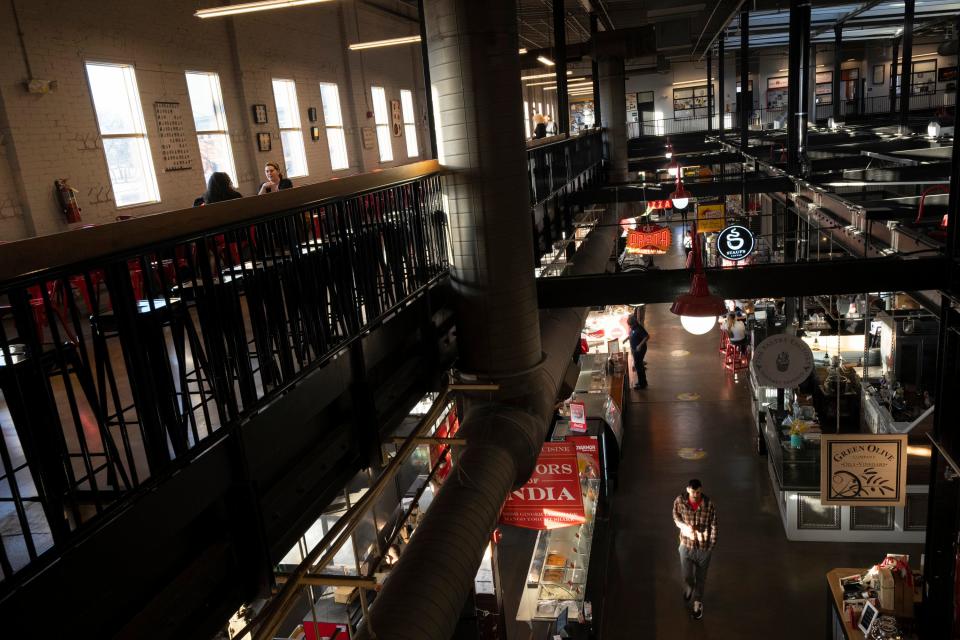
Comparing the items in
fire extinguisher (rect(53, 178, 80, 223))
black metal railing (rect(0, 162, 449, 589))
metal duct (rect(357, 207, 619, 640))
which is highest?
fire extinguisher (rect(53, 178, 80, 223))

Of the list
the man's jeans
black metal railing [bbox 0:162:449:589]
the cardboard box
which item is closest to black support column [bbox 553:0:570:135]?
the man's jeans

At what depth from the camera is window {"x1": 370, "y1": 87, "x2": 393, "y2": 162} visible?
1997 cm

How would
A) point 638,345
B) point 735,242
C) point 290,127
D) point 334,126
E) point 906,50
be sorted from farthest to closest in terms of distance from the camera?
1. point 334,126
2. point 638,345
3. point 906,50
4. point 290,127
5. point 735,242

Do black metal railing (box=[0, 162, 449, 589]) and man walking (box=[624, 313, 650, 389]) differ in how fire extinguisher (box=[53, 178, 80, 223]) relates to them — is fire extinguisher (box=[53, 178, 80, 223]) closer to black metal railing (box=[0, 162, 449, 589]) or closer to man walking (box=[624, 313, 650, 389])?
black metal railing (box=[0, 162, 449, 589])

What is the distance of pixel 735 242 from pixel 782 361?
2.00 m

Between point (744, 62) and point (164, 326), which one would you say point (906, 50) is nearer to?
point (744, 62)

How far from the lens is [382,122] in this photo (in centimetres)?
2028

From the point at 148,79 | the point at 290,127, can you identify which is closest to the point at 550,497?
the point at 148,79

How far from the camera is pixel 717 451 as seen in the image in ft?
43.5

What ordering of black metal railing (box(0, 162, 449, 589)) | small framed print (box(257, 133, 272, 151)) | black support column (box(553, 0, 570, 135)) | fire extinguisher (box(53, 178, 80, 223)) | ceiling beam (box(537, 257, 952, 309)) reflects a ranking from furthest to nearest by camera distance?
small framed print (box(257, 133, 272, 151)) < black support column (box(553, 0, 570, 135)) < fire extinguisher (box(53, 178, 80, 223)) < ceiling beam (box(537, 257, 952, 309)) < black metal railing (box(0, 162, 449, 589))

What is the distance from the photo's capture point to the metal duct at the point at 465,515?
12.0 ft

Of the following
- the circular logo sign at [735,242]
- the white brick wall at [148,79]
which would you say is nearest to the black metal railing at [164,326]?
the circular logo sign at [735,242]

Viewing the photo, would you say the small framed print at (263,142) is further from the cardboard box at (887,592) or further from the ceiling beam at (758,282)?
the cardboard box at (887,592)

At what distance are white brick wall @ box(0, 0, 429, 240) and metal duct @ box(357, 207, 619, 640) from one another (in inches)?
288
